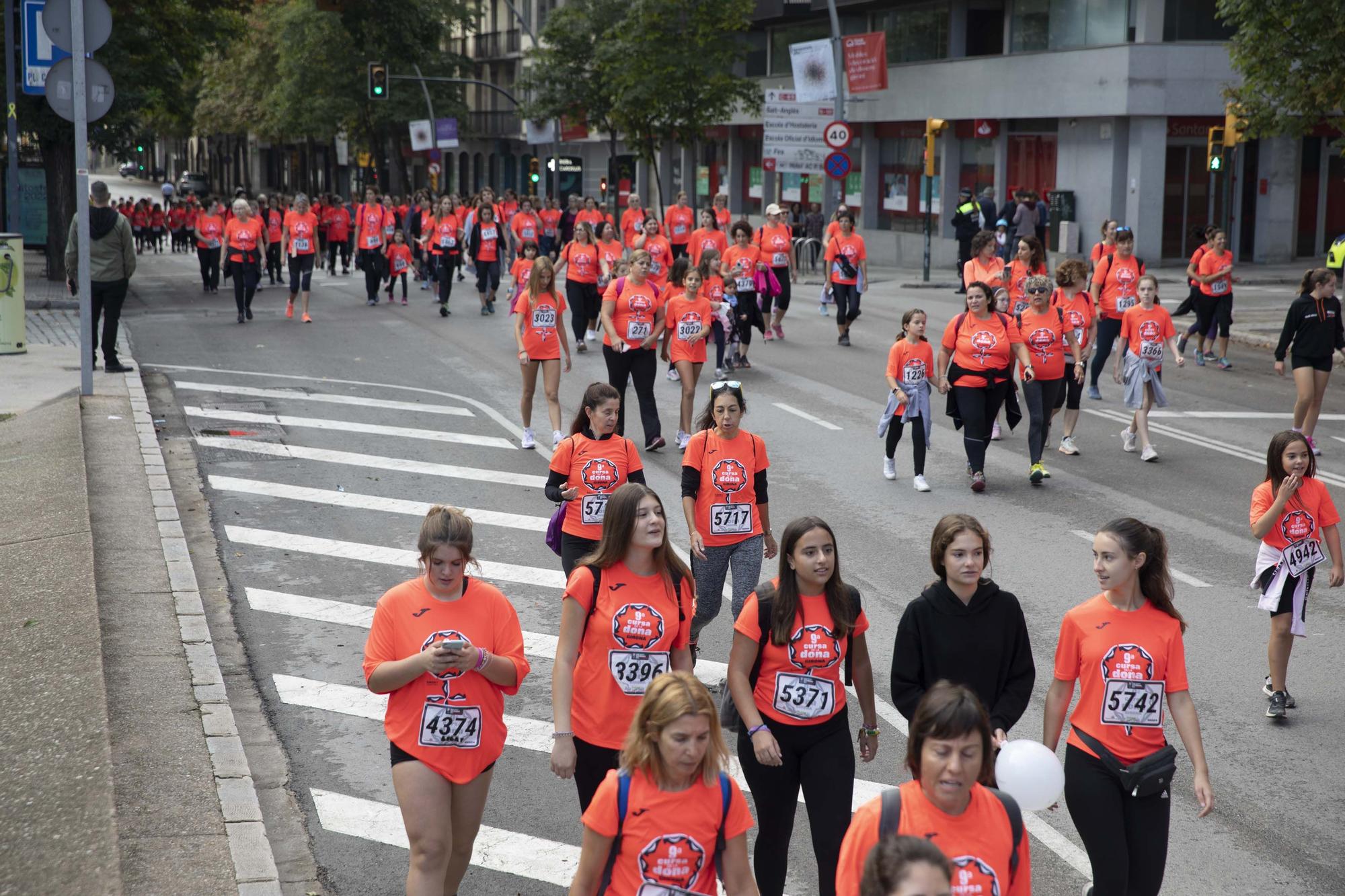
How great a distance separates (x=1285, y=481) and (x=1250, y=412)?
34.4ft

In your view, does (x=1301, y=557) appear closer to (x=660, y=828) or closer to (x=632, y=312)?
(x=660, y=828)

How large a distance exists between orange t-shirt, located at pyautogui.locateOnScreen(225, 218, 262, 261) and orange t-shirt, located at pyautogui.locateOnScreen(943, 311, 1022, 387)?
14549 mm

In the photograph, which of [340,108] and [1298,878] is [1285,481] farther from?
[340,108]

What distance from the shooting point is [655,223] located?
23156 mm

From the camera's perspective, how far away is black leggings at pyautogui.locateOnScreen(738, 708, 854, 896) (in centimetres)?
548

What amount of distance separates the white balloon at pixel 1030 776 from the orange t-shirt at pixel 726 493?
3.64 m

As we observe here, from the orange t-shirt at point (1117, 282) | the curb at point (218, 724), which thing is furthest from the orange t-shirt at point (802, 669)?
the orange t-shirt at point (1117, 282)

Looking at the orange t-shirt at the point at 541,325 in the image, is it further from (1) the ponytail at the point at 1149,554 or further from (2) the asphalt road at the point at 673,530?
(1) the ponytail at the point at 1149,554

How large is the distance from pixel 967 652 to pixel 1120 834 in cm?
82

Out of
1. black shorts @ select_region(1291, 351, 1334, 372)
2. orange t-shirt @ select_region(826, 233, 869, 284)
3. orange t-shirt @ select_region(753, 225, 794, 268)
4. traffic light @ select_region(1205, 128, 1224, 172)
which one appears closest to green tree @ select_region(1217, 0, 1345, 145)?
orange t-shirt @ select_region(826, 233, 869, 284)

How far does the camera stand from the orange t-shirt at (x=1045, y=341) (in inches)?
553

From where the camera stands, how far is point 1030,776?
4441 millimetres

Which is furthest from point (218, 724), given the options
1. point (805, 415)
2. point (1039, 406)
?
point (805, 415)

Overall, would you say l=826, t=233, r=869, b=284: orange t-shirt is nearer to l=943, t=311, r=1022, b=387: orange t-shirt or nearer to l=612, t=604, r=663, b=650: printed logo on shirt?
l=943, t=311, r=1022, b=387: orange t-shirt
